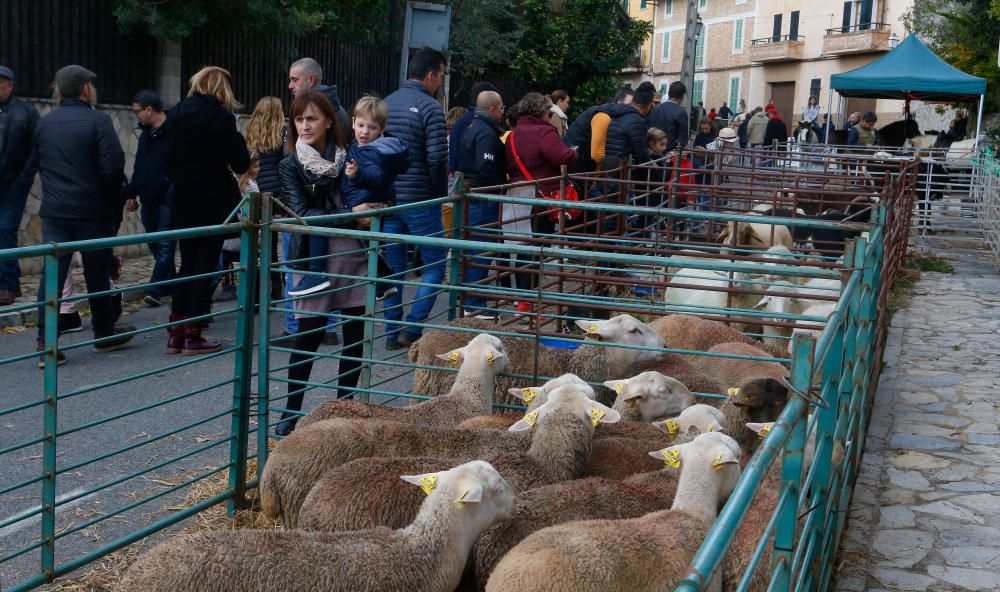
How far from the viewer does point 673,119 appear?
14.6m

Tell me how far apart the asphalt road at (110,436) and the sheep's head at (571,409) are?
1304mm

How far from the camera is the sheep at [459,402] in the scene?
15.5ft

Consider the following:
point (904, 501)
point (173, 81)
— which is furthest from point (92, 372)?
point (173, 81)

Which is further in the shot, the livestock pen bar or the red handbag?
the red handbag

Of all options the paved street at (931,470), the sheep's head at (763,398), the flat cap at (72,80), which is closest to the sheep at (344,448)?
the sheep's head at (763,398)

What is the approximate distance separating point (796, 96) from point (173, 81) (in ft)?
153

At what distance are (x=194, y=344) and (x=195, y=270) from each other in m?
0.56

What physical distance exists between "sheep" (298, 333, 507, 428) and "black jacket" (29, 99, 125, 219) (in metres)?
4.09

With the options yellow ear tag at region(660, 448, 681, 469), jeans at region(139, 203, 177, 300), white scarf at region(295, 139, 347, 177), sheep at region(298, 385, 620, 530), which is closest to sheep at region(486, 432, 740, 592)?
yellow ear tag at region(660, 448, 681, 469)

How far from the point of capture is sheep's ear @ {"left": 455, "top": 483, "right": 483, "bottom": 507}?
11.2ft

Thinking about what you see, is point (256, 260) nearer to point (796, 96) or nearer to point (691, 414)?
point (691, 414)

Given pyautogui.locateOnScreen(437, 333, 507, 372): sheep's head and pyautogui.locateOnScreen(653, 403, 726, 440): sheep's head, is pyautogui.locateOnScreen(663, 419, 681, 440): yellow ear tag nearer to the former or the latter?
pyautogui.locateOnScreen(653, 403, 726, 440): sheep's head

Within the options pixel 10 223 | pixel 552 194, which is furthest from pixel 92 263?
pixel 552 194

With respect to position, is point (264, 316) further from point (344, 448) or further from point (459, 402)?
point (459, 402)
